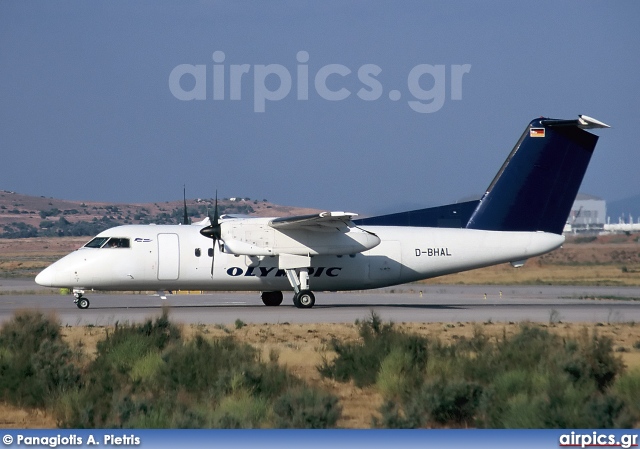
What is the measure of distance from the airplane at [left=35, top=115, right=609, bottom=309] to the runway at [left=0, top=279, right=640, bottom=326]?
1033 mm

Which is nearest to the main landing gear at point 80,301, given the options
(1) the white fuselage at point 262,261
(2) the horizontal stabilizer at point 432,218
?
(1) the white fuselage at point 262,261

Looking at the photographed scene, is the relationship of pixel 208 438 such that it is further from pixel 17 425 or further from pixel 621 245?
pixel 621 245

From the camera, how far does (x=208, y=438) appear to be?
8.58m

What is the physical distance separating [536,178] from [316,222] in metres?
7.59

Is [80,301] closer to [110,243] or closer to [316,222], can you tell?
[110,243]

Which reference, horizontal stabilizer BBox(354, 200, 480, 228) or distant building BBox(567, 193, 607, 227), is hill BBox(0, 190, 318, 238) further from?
horizontal stabilizer BBox(354, 200, 480, 228)

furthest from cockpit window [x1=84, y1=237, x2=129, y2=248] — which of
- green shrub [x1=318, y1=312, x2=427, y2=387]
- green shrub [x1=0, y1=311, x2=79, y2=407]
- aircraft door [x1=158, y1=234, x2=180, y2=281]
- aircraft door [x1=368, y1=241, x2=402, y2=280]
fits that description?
green shrub [x1=318, y1=312, x2=427, y2=387]

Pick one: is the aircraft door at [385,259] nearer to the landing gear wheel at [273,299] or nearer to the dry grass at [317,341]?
the landing gear wheel at [273,299]

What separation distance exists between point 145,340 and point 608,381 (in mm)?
8094

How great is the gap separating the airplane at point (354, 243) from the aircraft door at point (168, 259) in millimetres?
31

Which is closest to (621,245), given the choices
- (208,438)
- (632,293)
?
(632,293)

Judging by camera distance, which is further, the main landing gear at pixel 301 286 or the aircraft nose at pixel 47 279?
the main landing gear at pixel 301 286

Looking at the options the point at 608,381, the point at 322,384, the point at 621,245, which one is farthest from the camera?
the point at 621,245

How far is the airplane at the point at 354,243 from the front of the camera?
2781 centimetres
